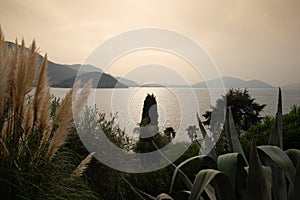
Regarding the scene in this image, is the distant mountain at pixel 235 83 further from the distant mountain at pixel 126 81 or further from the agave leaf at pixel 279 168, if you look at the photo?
the agave leaf at pixel 279 168

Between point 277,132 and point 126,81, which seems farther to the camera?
point 126,81

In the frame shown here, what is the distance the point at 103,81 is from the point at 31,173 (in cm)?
132

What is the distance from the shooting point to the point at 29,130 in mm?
1354

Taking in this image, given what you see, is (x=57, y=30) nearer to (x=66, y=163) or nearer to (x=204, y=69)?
(x=204, y=69)

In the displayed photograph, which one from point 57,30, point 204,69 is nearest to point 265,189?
point 204,69

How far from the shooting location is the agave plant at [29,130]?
124 centimetres

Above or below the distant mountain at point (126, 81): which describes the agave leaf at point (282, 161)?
below

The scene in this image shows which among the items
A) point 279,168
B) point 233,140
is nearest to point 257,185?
point 279,168

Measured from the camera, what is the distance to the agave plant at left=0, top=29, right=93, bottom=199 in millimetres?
1238

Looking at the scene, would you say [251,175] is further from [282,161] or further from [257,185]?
[282,161]

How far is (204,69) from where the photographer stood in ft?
8.55

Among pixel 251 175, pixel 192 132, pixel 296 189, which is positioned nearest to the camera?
pixel 251 175

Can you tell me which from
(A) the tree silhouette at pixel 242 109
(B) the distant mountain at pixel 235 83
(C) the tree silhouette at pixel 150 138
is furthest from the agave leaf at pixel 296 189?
(A) the tree silhouette at pixel 242 109

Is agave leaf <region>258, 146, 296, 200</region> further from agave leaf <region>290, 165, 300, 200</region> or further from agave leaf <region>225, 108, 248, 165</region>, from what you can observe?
agave leaf <region>225, 108, 248, 165</region>
